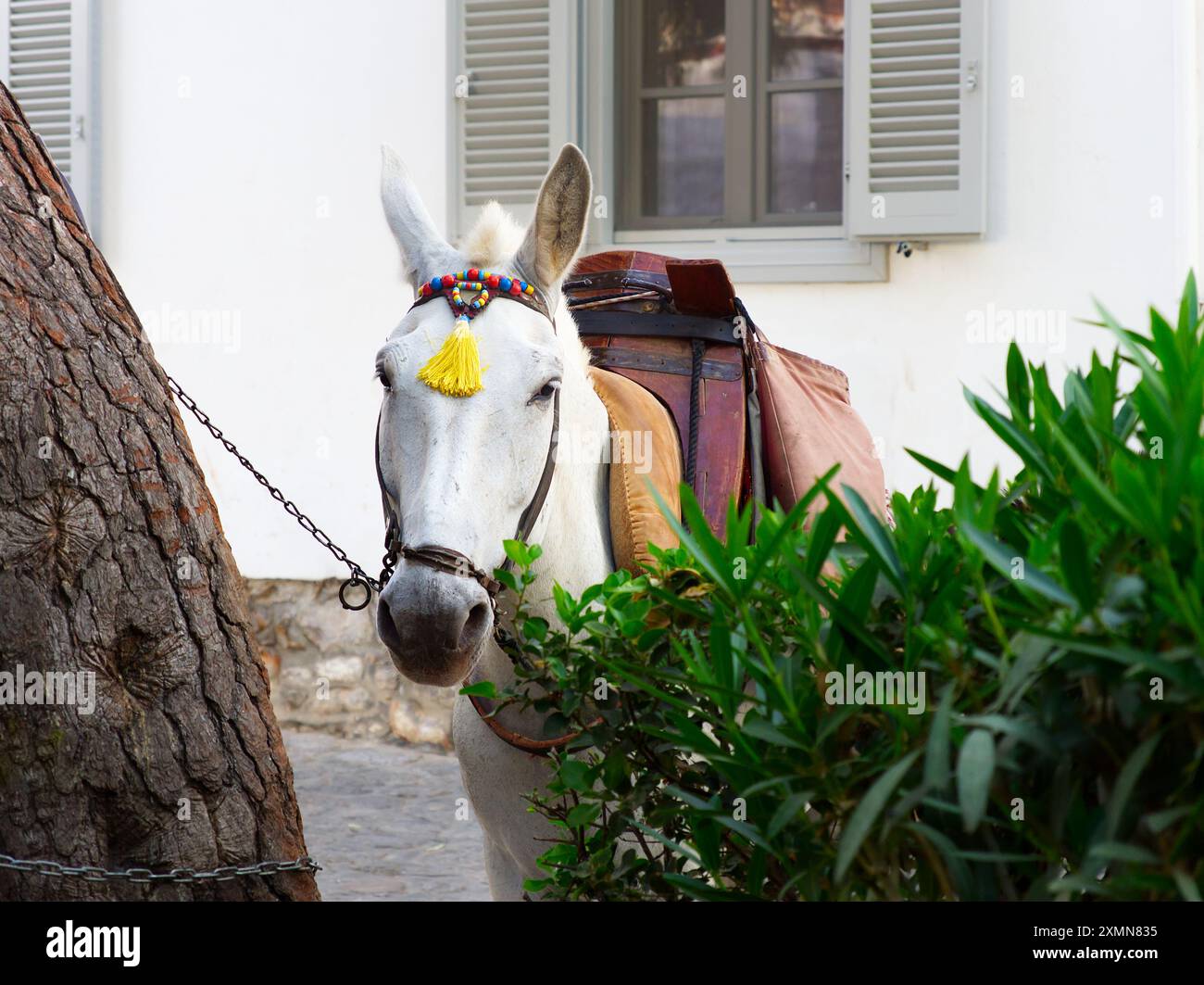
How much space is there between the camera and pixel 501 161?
6090mm

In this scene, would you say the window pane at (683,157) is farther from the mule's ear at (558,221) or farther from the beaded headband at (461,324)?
the beaded headband at (461,324)

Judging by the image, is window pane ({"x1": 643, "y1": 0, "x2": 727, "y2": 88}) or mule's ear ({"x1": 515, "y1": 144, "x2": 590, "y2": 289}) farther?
window pane ({"x1": 643, "y1": 0, "x2": 727, "y2": 88})

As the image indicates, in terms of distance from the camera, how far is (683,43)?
612cm

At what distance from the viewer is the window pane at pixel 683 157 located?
20.2 feet

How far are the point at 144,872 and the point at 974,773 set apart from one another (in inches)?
56.9

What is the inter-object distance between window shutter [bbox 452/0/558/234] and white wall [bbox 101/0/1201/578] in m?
0.16

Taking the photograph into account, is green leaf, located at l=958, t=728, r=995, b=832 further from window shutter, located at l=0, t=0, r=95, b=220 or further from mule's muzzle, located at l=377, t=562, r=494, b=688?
window shutter, located at l=0, t=0, r=95, b=220

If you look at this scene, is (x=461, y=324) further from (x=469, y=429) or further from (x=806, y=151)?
(x=806, y=151)

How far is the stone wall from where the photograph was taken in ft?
21.3

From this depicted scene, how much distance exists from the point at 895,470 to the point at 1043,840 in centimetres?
446

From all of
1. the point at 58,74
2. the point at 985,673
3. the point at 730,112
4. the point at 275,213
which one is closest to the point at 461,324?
the point at 985,673

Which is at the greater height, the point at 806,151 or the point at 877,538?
the point at 806,151

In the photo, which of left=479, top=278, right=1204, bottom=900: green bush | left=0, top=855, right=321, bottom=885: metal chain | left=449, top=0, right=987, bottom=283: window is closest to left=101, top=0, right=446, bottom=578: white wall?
left=449, top=0, right=987, bottom=283: window
